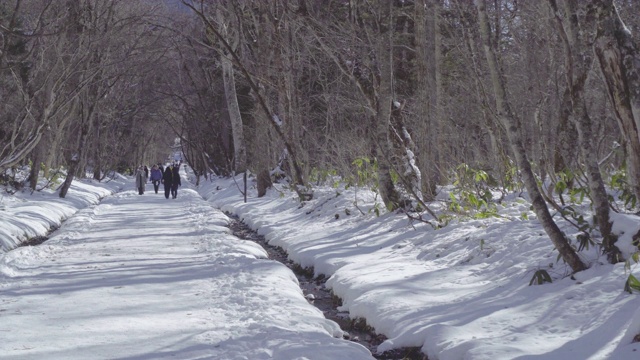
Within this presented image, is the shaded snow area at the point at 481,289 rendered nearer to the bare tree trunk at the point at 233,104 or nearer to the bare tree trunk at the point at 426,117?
the bare tree trunk at the point at 426,117

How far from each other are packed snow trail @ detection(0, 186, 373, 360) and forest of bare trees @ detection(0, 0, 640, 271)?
282 centimetres

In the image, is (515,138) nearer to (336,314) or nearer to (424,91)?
(336,314)

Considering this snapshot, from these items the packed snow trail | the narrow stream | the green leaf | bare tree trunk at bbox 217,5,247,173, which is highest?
bare tree trunk at bbox 217,5,247,173

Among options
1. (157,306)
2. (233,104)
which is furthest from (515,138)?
(233,104)

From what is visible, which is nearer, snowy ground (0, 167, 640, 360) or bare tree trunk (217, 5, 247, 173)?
snowy ground (0, 167, 640, 360)

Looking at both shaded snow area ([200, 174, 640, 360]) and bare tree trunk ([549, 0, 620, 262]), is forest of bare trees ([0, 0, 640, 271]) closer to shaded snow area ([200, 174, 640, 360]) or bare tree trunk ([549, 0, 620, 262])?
bare tree trunk ([549, 0, 620, 262])

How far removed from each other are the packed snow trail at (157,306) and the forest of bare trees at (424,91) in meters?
2.82

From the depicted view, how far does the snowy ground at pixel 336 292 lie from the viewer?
527cm

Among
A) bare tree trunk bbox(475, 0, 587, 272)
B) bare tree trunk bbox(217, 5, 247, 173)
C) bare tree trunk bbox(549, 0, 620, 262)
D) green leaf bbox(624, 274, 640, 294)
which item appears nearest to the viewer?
green leaf bbox(624, 274, 640, 294)

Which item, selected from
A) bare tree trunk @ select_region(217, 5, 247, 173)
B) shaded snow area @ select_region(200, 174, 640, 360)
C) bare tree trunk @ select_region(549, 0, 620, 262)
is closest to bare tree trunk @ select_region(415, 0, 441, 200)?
shaded snow area @ select_region(200, 174, 640, 360)

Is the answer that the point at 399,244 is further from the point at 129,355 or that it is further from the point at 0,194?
the point at 0,194

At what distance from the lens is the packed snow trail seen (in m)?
5.40

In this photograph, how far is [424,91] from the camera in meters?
14.0

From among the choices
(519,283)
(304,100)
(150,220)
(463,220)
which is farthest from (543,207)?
(304,100)
